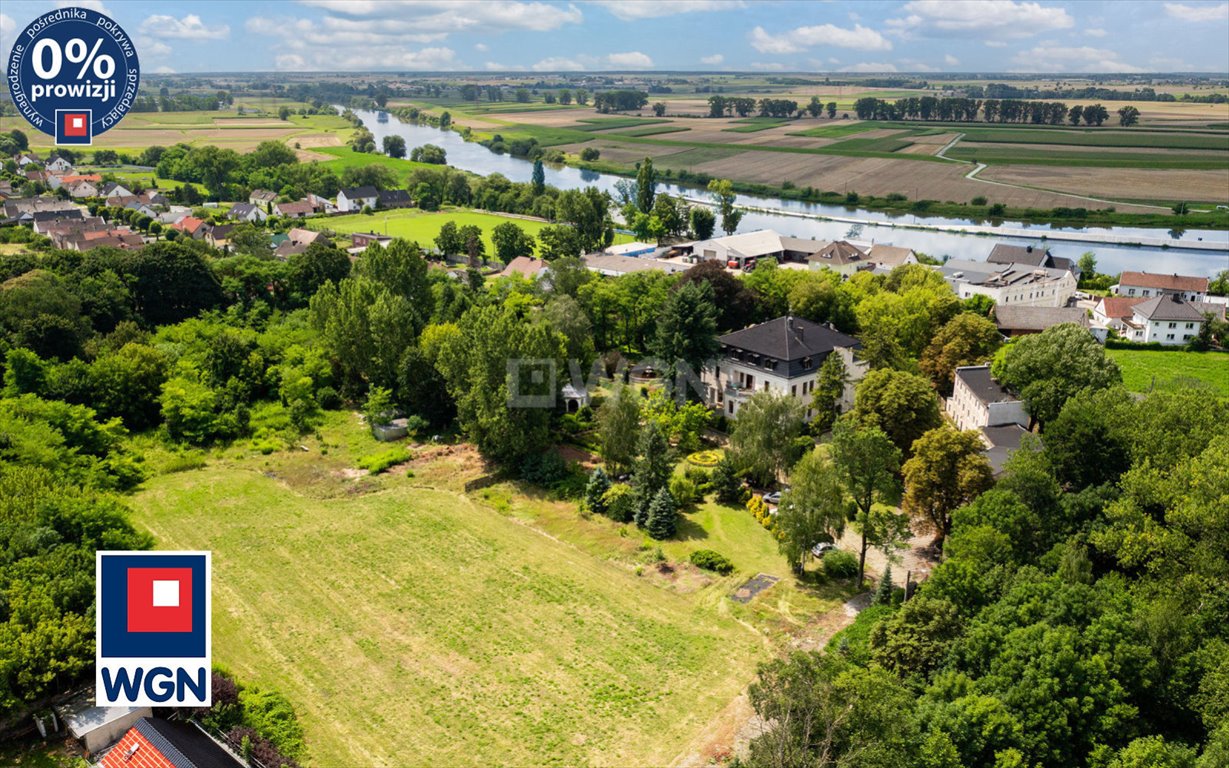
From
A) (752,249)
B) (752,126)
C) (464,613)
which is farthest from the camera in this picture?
(752,126)

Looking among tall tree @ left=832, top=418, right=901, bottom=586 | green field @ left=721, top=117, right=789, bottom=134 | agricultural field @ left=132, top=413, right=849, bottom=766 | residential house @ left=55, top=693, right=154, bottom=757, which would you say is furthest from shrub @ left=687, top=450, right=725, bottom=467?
green field @ left=721, top=117, right=789, bottom=134

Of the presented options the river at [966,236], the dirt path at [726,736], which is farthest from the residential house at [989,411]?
the river at [966,236]

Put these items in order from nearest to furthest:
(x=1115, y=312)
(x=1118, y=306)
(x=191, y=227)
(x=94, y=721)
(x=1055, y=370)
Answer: (x=94, y=721), (x=1055, y=370), (x=1115, y=312), (x=1118, y=306), (x=191, y=227)

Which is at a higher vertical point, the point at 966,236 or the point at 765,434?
the point at 966,236

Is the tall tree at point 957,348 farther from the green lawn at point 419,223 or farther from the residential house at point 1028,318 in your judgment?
the green lawn at point 419,223

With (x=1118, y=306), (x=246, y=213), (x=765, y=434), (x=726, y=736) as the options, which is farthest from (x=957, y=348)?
(x=246, y=213)

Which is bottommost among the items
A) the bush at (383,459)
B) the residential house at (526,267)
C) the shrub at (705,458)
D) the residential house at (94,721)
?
the residential house at (94,721)

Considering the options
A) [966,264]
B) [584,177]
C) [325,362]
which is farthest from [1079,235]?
[325,362]

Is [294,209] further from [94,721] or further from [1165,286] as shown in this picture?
[1165,286]
